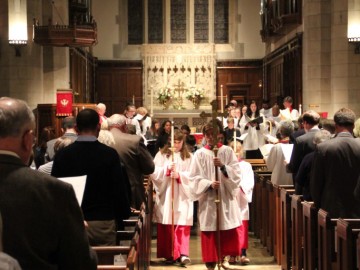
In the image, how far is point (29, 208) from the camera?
297cm

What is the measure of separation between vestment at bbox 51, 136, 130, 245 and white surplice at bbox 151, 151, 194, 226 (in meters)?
4.59

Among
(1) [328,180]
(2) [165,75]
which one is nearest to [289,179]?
(1) [328,180]

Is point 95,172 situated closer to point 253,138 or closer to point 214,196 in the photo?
point 214,196

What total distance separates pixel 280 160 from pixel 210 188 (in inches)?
48.9

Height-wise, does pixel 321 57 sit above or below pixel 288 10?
below

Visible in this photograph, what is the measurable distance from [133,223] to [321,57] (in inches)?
A: 516

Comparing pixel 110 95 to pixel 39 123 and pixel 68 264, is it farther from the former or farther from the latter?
pixel 68 264

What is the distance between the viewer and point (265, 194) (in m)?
11.0

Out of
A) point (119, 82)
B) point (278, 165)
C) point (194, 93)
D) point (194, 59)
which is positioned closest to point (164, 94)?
point (194, 93)

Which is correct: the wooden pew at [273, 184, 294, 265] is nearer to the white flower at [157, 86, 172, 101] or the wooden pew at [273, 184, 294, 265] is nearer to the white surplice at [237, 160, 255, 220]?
the white surplice at [237, 160, 255, 220]

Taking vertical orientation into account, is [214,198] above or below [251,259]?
above

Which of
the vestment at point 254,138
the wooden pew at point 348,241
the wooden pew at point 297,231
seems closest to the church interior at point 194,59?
the wooden pew at point 297,231

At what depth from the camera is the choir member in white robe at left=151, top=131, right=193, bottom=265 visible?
9945mm

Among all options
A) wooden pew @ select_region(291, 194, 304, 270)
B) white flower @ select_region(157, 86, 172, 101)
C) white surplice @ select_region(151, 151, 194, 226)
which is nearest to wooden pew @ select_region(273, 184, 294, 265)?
wooden pew @ select_region(291, 194, 304, 270)
